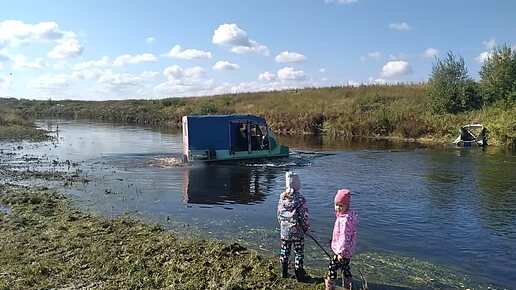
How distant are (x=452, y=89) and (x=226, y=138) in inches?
1278

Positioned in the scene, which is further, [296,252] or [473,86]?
[473,86]

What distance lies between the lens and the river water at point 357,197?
11.8 m

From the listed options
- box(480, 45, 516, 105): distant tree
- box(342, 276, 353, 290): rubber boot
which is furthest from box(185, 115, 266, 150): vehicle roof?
box(480, 45, 516, 105): distant tree

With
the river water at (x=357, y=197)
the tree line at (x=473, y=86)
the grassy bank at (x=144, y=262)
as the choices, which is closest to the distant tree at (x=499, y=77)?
the tree line at (x=473, y=86)

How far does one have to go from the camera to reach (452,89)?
5091 cm

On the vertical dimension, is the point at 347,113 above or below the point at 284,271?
above

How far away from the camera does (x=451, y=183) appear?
2127 centimetres

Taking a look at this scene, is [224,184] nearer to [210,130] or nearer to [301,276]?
[210,130]

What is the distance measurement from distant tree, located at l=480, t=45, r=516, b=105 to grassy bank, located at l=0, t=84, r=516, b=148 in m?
2.25

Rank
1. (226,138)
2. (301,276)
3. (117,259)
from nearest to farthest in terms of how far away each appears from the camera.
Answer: (301,276), (117,259), (226,138)

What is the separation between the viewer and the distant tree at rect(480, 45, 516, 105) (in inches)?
1849

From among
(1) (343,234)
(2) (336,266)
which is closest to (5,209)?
(2) (336,266)

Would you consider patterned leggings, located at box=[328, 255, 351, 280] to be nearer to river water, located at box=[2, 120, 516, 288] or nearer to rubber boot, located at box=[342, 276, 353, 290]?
rubber boot, located at box=[342, 276, 353, 290]

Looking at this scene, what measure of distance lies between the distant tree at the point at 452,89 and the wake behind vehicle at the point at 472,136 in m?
10.4
